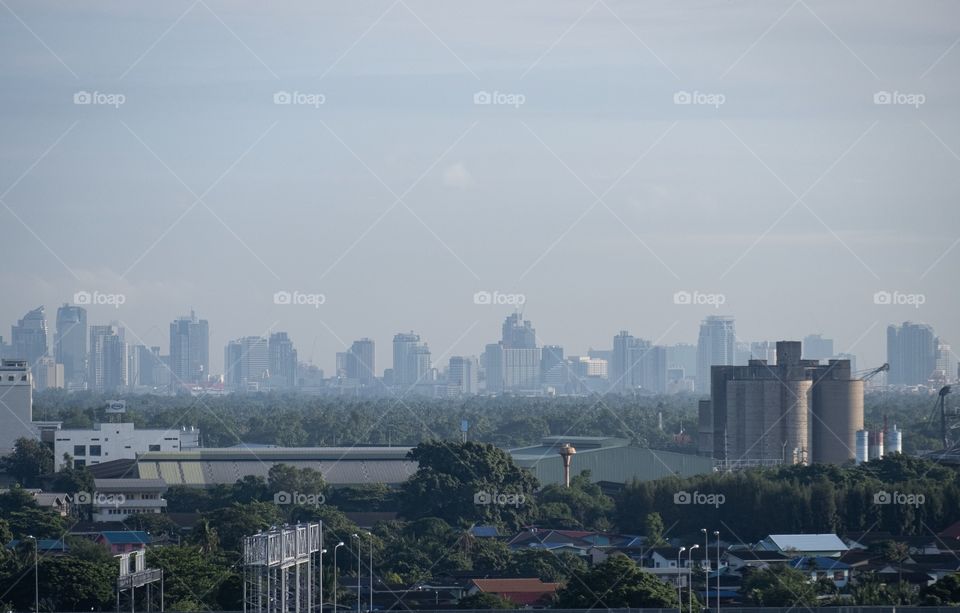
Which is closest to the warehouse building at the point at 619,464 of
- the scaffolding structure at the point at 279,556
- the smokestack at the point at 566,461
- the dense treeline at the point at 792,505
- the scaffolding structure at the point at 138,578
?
the smokestack at the point at 566,461

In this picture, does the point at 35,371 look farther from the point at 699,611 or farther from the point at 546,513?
the point at 699,611

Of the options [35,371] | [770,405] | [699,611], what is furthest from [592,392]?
[699,611]

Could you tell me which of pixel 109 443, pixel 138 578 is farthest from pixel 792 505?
pixel 109 443

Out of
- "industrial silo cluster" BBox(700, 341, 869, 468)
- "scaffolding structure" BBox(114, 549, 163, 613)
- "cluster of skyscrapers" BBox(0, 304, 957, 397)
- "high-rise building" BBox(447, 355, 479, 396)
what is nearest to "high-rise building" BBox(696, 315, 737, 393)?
"cluster of skyscrapers" BBox(0, 304, 957, 397)

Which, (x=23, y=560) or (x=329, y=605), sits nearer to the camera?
(x=329, y=605)

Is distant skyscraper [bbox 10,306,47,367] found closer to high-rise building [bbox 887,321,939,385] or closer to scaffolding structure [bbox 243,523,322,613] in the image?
high-rise building [bbox 887,321,939,385]

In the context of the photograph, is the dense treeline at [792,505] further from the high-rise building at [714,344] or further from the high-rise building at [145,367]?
the high-rise building at [145,367]

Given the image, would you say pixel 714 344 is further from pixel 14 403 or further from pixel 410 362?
pixel 14 403
